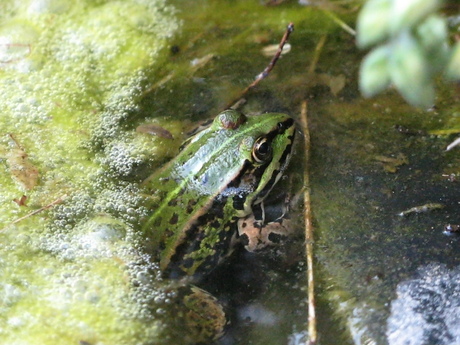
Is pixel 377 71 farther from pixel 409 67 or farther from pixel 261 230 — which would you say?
pixel 261 230

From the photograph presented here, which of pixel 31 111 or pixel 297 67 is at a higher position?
pixel 31 111

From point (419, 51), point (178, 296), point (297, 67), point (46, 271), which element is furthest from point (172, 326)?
point (297, 67)

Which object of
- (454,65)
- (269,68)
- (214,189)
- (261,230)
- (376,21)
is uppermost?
(376,21)

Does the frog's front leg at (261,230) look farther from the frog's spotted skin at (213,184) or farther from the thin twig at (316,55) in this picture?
the thin twig at (316,55)

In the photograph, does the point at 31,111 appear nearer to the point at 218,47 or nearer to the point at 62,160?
the point at 62,160

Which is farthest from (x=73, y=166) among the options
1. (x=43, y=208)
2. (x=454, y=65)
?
(x=454, y=65)

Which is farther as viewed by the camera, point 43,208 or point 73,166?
point 73,166

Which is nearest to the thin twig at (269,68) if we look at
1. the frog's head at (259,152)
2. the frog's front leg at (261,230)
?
the frog's head at (259,152)
